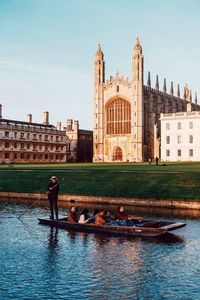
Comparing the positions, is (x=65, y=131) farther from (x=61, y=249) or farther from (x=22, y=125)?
(x=61, y=249)

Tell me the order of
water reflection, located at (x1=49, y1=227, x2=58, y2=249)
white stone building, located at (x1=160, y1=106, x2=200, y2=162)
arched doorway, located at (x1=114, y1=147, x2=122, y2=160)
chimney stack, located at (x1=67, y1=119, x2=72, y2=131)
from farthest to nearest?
chimney stack, located at (x1=67, y1=119, x2=72, y2=131) → arched doorway, located at (x1=114, y1=147, x2=122, y2=160) → white stone building, located at (x1=160, y1=106, x2=200, y2=162) → water reflection, located at (x1=49, y1=227, x2=58, y2=249)

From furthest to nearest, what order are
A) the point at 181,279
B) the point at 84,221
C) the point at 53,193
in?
the point at 53,193, the point at 84,221, the point at 181,279

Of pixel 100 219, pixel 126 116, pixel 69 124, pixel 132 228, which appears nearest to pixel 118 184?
pixel 100 219

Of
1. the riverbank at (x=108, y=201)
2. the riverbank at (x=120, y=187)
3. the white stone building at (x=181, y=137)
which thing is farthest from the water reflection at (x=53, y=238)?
the white stone building at (x=181, y=137)

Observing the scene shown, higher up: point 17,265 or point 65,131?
point 65,131

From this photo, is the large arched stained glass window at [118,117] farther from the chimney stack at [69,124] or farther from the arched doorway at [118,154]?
the chimney stack at [69,124]

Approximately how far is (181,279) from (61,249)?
6.15 meters

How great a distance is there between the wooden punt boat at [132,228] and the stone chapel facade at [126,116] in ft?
264

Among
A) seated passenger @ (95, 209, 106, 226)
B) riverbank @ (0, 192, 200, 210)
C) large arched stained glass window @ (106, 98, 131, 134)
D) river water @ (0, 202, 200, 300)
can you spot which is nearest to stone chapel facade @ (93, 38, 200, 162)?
large arched stained glass window @ (106, 98, 131, 134)

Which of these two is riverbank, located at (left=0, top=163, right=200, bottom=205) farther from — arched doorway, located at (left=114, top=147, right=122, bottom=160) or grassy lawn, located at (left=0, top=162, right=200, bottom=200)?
arched doorway, located at (left=114, top=147, right=122, bottom=160)

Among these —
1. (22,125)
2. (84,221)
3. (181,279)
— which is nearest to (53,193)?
(84,221)

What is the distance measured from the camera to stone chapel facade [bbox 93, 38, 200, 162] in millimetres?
106000

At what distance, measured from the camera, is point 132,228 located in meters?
21.5

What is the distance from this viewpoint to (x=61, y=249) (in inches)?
752
